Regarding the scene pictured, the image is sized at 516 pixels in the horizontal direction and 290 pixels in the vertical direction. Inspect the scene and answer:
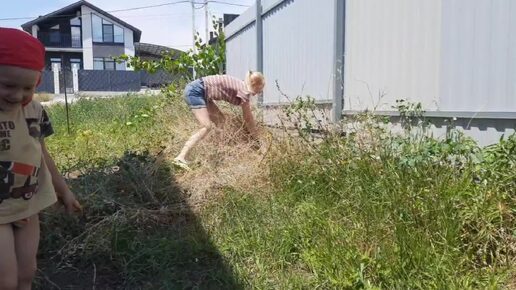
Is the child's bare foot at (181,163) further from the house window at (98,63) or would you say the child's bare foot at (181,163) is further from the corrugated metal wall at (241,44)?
the house window at (98,63)

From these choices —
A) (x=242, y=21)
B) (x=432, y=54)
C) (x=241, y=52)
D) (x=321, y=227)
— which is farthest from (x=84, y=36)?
(x=321, y=227)

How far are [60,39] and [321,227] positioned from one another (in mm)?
49276

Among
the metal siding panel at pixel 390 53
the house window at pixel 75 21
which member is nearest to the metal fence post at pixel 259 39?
the metal siding panel at pixel 390 53

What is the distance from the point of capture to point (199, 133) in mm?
5113

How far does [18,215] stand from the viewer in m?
1.88

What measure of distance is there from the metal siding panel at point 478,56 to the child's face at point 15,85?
102 inches

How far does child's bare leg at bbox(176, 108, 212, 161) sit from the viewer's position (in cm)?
499

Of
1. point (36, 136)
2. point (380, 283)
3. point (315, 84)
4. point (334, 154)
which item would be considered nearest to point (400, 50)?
point (334, 154)

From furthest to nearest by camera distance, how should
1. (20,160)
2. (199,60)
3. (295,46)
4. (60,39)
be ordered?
(60,39) < (199,60) < (295,46) < (20,160)

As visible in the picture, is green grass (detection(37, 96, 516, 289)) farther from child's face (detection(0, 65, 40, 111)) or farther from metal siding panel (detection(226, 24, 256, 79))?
A: metal siding panel (detection(226, 24, 256, 79))

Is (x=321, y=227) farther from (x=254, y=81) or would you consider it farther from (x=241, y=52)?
(x=241, y=52)

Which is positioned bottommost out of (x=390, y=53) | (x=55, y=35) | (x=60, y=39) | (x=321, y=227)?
(x=321, y=227)

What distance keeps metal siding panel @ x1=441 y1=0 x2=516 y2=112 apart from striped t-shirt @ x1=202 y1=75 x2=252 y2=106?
7.75 ft

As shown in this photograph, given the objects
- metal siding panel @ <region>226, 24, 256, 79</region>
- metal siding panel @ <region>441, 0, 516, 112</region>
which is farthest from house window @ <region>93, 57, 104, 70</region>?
metal siding panel @ <region>441, 0, 516, 112</region>
